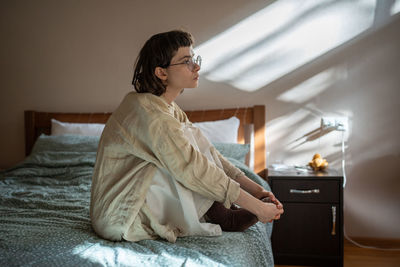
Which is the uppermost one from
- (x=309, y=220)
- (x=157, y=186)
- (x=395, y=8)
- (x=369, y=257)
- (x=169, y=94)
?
(x=395, y=8)

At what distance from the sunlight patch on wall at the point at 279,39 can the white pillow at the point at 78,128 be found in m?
0.89

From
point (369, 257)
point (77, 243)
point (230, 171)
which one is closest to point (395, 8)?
point (369, 257)

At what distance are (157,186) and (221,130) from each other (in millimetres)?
1398

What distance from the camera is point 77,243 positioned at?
128 cm

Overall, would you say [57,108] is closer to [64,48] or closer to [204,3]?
[64,48]

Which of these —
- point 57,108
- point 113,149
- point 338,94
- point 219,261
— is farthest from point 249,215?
point 57,108

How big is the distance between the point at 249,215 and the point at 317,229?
112 cm

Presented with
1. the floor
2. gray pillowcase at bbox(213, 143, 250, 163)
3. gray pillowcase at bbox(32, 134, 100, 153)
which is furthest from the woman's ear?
the floor

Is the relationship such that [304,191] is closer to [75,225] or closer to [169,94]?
[169,94]

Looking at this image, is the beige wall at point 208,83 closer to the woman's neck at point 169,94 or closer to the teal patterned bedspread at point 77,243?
the teal patterned bedspread at point 77,243

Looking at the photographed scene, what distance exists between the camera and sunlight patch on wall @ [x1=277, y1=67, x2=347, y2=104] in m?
2.69

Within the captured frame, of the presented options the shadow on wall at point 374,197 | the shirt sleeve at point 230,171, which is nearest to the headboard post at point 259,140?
the shadow on wall at point 374,197

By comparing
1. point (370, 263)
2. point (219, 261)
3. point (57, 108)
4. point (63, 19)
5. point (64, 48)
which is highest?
point (63, 19)

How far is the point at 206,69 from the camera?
2.88 metres
